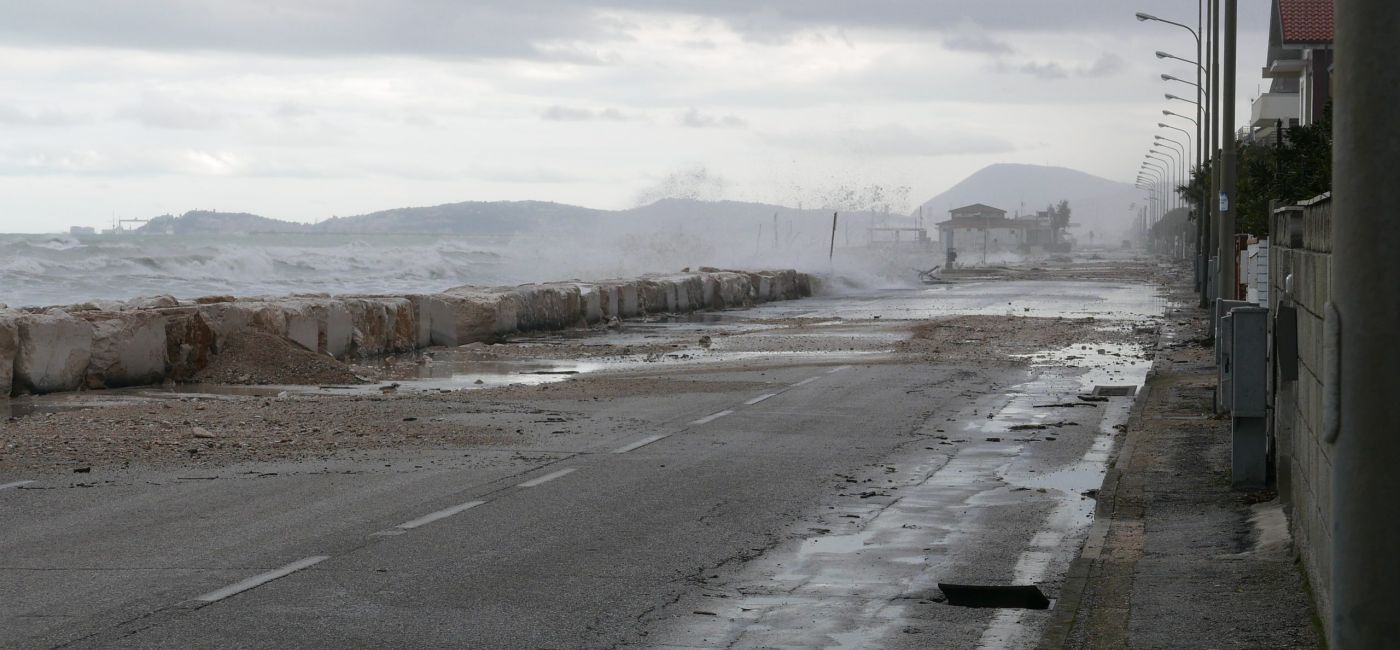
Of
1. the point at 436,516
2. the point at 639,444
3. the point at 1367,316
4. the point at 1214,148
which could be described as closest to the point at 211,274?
the point at 1214,148

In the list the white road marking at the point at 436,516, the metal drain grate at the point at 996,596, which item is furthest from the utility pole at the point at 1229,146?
the metal drain grate at the point at 996,596

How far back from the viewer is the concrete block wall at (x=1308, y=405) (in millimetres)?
6598

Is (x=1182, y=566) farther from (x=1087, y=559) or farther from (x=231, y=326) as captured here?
(x=231, y=326)

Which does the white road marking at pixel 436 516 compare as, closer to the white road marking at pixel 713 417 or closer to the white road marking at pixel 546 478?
the white road marking at pixel 546 478

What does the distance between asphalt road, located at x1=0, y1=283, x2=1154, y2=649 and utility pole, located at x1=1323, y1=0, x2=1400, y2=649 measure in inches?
142

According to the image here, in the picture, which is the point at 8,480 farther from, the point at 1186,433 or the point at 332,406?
the point at 1186,433

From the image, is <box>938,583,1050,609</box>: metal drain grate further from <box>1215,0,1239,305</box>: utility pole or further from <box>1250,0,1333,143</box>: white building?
<box>1250,0,1333,143</box>: white building

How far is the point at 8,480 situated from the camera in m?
11.7

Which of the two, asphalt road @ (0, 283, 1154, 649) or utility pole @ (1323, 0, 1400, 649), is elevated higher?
utility pole @ (1323, 0, 1400, 649)

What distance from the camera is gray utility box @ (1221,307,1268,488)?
34.6 ft

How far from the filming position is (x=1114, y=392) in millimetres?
19188

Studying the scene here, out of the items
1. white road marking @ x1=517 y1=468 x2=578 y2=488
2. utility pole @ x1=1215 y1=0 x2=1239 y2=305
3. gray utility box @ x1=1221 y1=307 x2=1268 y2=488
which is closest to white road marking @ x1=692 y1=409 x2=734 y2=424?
white road marking @ x1=517 y1=468 x2=578 y2=488

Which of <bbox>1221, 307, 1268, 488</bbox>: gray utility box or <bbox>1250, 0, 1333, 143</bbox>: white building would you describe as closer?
<bbox>1221, 307, 1268, 488</bbox>: gray utility box

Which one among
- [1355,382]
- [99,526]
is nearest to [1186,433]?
[99,526]
